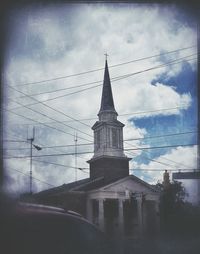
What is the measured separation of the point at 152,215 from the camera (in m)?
6.26

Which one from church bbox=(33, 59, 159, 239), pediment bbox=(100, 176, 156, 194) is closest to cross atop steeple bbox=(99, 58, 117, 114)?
church bbox=(33, 59, 159, 239)

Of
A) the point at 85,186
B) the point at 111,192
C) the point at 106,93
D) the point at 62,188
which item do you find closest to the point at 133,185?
the point at 111,192

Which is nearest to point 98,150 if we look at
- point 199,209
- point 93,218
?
point 93,218

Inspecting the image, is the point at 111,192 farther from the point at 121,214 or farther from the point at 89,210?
the point at 89,210

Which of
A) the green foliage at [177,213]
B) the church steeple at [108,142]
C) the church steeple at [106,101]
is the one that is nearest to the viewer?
the green foliage at [177,213]

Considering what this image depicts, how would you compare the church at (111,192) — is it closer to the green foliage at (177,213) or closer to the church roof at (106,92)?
the church roof at (106,92)

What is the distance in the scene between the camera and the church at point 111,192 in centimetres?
576

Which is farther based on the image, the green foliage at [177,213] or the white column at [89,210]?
the white column at [89,210]

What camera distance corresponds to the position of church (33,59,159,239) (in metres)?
5.76

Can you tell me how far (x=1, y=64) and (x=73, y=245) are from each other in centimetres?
313

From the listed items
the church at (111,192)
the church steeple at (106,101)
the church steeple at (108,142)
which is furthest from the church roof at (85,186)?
the church steeple at (106,101)

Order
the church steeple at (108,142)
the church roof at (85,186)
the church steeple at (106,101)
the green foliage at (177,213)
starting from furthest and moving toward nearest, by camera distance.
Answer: the church steeple at (108,142)
the church steeple at (106,101)
the church roof at (85,186)
the green foliage at (177,213)

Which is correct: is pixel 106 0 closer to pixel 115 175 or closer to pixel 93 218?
pixel 115 175

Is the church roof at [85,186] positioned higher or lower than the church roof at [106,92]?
lower
